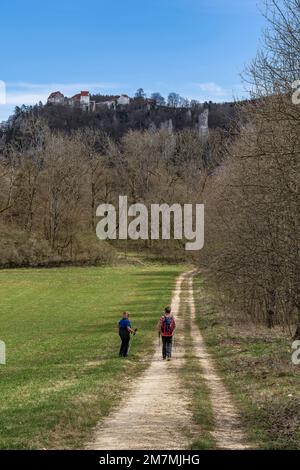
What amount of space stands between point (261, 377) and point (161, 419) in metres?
6.00

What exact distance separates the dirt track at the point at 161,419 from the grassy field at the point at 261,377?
0.43 m

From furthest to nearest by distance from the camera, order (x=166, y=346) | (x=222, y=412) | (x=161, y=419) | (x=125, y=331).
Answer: (x=125, y=331), (x=166, y=346), (x=222, y=412), (x=161, y=419)

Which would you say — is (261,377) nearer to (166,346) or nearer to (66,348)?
(166,346)

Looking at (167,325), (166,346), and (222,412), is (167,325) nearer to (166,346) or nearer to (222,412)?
(166,346)

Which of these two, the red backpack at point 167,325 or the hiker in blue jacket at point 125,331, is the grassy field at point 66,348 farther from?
the red backpack at point 167,325

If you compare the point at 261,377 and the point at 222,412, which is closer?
the point at 222,412

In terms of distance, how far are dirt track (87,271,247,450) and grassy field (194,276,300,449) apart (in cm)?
43

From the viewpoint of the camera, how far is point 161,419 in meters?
12.9

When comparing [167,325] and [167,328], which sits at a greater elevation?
[167,325]

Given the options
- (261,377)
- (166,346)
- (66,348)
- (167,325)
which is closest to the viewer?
(261,377)

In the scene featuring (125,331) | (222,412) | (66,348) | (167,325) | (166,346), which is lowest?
(66,348)

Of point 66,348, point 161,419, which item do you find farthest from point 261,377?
point 66,348

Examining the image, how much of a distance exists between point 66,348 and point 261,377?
13553mm

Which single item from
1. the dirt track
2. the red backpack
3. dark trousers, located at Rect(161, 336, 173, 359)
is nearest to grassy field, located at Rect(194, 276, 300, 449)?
the dirt track
